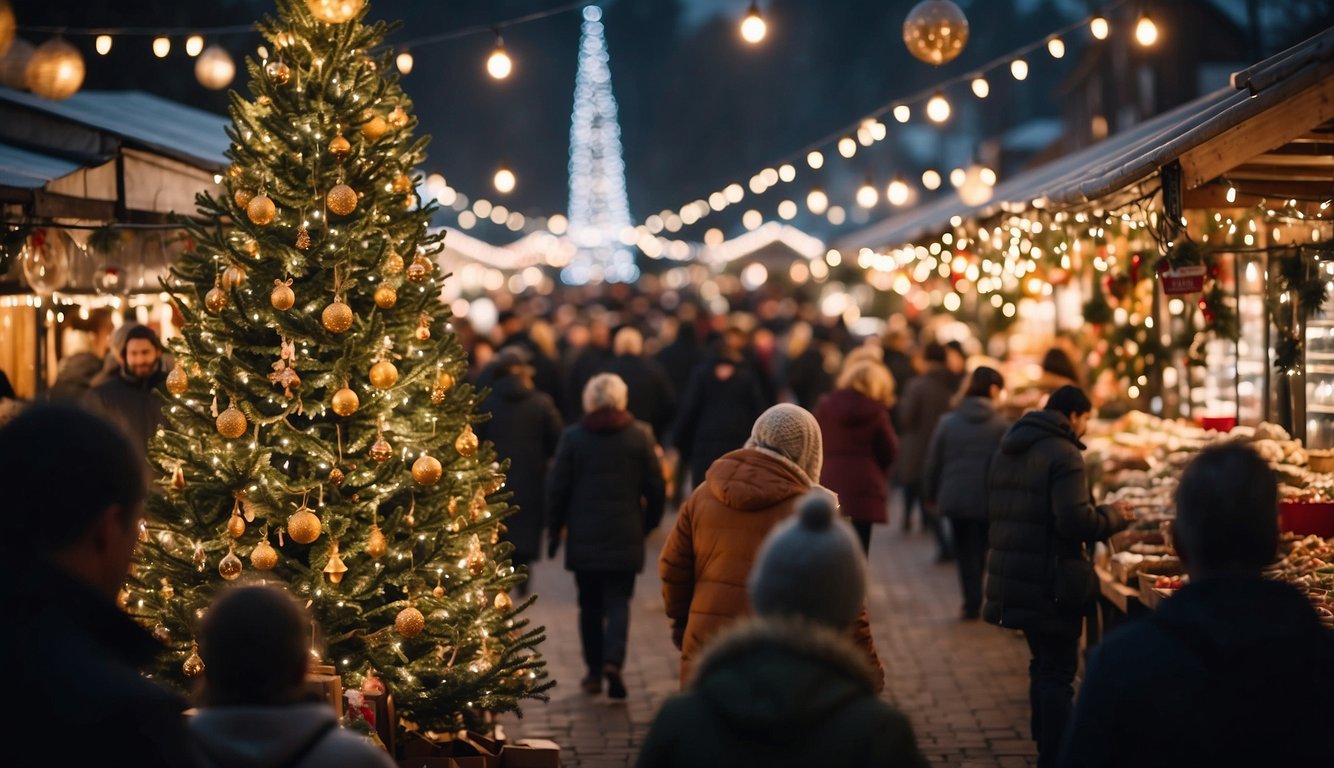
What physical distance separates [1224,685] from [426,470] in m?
4.02

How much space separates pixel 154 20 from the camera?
25797 millimetres

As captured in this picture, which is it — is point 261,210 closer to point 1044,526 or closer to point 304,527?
point 304,527

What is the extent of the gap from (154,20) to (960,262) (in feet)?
54.5

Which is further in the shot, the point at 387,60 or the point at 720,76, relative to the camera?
the point at 720,76

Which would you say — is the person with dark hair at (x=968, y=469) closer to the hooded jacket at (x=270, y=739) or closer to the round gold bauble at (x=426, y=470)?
the round gold bauble at (x=426, y=470)

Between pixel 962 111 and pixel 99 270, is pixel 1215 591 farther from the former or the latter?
pixel 962 111

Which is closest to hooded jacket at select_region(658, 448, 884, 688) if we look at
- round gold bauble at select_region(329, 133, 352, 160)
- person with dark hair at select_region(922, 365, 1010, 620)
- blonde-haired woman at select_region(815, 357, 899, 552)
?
round gold bauble at select_region(329, 133, 352, 160)

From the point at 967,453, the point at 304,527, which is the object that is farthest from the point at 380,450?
the point at 967,453

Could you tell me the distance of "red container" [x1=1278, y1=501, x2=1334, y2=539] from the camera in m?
8.46

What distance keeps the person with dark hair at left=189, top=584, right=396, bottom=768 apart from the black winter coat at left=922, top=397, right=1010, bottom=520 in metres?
8.40

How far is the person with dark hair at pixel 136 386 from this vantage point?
29.8ft

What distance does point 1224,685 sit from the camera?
330cm

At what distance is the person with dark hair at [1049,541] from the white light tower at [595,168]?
217 ft

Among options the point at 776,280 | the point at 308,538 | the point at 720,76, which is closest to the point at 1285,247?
the point at 308,538
